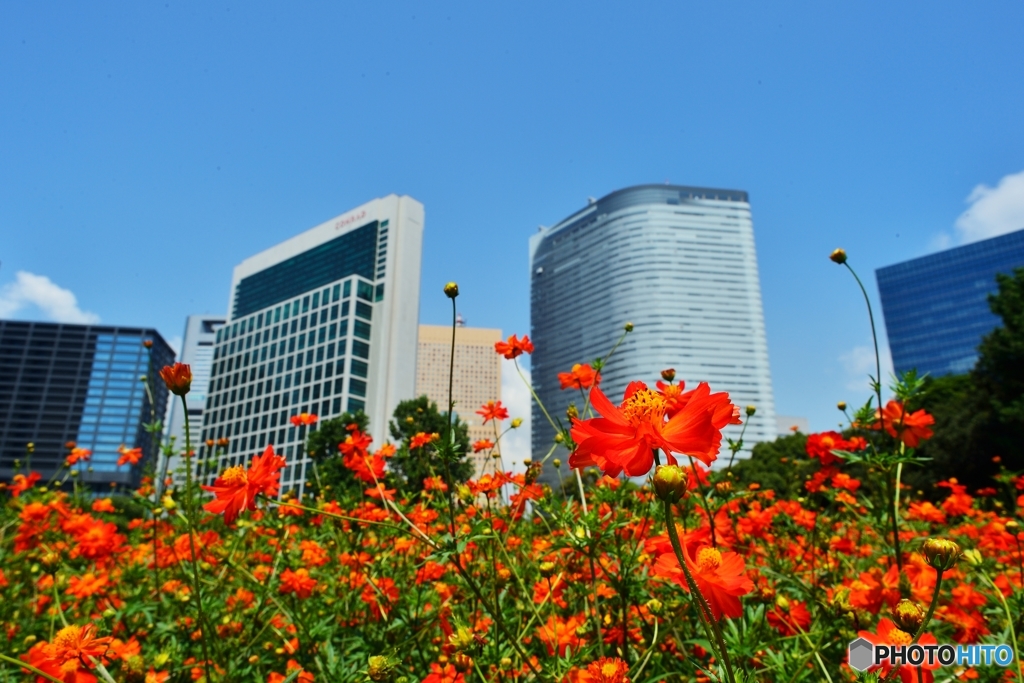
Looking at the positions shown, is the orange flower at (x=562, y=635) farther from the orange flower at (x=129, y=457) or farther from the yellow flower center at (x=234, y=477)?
the orange flower at (x=129, y=457)

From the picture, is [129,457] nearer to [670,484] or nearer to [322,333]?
[670,484]

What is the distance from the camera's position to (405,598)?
4.81 feet

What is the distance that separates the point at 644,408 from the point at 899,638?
50 centimetres

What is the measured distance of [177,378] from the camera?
0.97 m

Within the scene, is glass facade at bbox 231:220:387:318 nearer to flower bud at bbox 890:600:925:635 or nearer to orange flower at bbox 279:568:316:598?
orange flower at bbox 279:568:316:598

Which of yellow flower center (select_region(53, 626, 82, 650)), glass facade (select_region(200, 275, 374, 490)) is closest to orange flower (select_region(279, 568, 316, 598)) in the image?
yellow flower center (select_region(53, 626, 82, 650))

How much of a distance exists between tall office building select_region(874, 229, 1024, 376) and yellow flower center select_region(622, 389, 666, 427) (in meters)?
69.9

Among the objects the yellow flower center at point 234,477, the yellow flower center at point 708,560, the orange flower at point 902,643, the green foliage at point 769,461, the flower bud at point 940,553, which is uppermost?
the green foliage at point 769,461

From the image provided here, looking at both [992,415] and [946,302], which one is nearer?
[992,415]

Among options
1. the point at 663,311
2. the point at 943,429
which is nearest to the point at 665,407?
the point at 943,429

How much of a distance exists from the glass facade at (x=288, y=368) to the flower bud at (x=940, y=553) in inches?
1480

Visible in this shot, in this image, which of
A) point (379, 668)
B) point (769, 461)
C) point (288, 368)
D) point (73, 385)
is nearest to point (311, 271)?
point (288, 368)

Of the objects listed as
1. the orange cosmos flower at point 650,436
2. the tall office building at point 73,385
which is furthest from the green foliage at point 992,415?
the tall office building at point 73,385

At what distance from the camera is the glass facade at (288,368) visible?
39500mm
